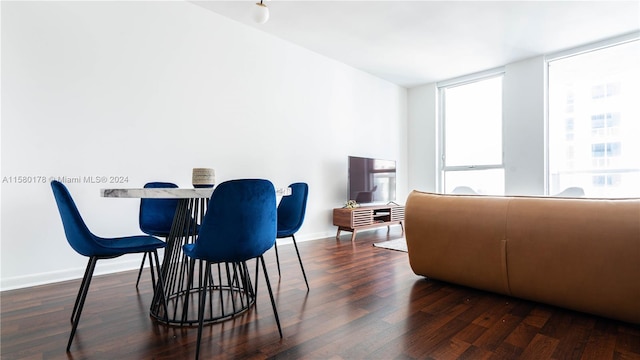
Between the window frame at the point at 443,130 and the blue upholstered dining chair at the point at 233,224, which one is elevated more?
the window frame at the point at 443,130

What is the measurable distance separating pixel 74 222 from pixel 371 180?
4294 millimetres

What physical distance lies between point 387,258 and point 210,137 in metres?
2.33

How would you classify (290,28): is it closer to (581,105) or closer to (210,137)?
(210,137)

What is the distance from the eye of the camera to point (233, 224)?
1.56 meters

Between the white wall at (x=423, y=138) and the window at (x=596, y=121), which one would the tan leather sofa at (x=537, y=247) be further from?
the white wall at (x=423, y=138)

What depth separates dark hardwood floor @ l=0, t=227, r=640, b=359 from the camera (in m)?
1.53

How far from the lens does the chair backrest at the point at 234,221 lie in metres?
1.53

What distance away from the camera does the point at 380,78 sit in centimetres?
608

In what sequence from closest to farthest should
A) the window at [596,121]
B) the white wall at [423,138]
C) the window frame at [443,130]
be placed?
the window at [596,121] < the window frame at [443,130] < the white wall at [423,138]

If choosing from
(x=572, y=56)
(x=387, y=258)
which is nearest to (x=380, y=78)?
(x=572, y=56)

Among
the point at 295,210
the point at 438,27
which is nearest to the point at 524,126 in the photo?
the point at 438,27

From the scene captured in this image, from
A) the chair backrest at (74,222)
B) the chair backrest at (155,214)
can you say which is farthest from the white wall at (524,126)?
the chair backrest at (74,222)

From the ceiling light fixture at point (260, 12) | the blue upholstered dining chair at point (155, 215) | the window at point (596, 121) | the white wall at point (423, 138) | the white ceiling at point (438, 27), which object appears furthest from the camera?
the white wall at point (423, 138)

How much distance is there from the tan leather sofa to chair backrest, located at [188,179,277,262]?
4.54 ft
